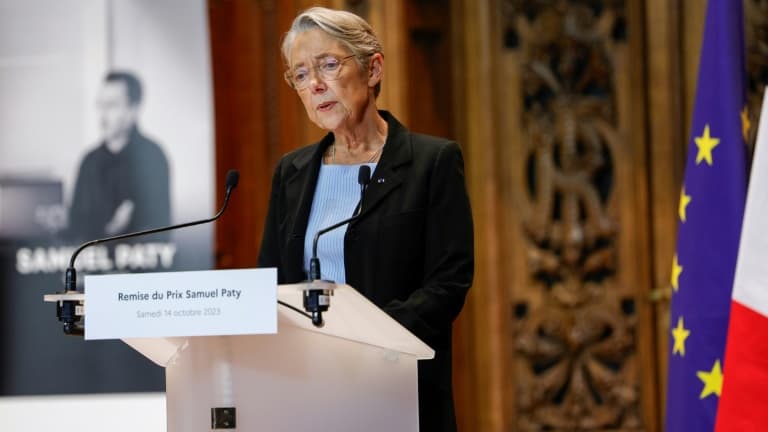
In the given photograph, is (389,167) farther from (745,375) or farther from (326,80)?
(745,375)

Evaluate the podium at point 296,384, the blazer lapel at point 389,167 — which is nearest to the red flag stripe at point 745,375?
the blazer lapel at point 389,167

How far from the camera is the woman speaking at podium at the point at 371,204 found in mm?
2070

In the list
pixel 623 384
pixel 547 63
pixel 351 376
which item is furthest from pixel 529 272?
pixel 351 376

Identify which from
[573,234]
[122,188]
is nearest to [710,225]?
[573,234]

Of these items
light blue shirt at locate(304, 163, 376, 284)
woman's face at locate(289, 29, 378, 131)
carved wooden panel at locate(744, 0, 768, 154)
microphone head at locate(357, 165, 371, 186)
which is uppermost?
carved wooden panel at locate(744, 0, 768, 154)

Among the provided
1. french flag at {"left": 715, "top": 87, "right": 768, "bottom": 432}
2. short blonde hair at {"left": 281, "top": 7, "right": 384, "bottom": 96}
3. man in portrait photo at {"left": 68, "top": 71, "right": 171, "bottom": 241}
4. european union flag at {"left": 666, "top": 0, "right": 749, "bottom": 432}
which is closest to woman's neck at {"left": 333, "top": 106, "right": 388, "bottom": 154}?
short blonde hair at {"left": 281, "top": 7, "right": 384, "bottom": 96}

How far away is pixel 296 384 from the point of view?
181 cm

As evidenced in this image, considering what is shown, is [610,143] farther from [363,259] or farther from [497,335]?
[363,259]

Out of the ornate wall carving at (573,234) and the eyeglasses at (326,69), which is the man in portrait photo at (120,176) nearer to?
the ornate wall carving at (573,234)

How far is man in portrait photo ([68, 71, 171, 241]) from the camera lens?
13.4 feet

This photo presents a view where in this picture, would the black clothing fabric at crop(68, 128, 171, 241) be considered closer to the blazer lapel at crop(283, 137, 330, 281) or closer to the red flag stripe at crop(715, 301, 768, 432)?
the blazer lapel at crop(283, 137, 330, 281)

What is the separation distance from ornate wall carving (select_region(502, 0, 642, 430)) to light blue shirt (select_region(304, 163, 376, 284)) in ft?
6.80

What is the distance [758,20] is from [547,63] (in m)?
0.80

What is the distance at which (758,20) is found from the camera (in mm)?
4039
